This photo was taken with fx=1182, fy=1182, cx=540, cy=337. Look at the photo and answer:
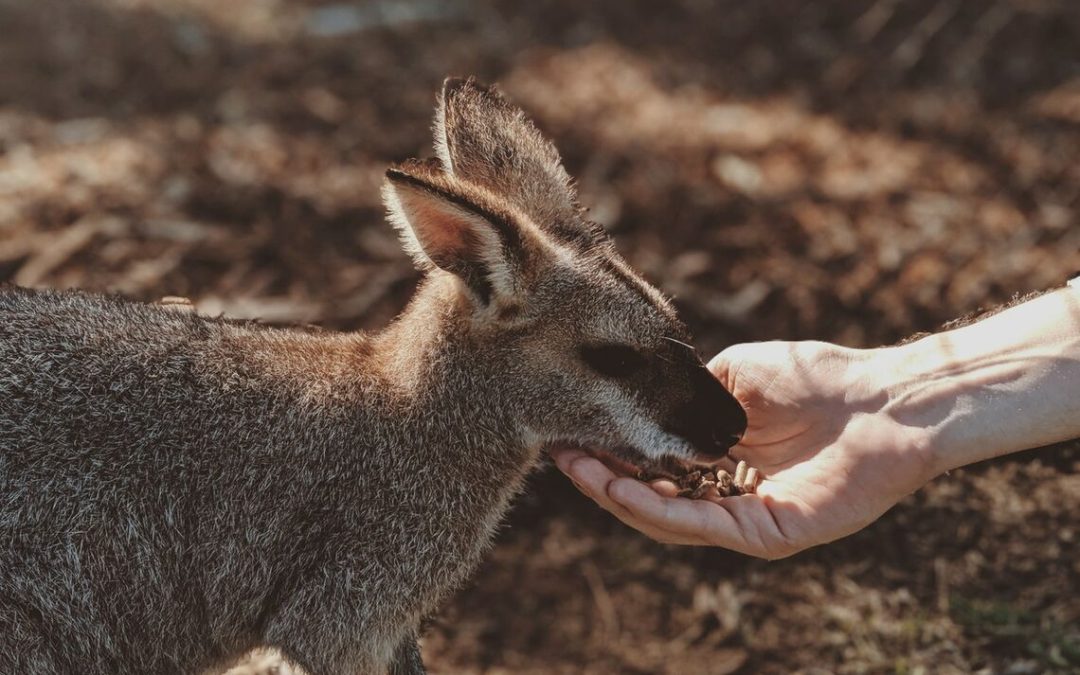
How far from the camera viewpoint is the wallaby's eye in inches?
141

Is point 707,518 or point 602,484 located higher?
point 602,484

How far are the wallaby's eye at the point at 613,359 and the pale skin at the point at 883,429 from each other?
0.30 meters

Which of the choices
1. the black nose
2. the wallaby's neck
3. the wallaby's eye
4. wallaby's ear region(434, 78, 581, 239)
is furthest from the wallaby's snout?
wallaby's ear region(434, 78, 581, 239)

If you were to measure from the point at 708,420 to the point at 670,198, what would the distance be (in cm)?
342

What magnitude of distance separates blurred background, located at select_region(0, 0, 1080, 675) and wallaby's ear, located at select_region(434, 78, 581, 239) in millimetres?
1794

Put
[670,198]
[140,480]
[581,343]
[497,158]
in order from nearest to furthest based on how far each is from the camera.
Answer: [140,480] < [581,343] < [497,158] < [670,198]

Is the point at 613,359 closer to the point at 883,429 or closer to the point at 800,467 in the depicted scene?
the point at 800,467

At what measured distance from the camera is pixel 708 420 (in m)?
3.50

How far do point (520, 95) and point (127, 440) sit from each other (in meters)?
4.99

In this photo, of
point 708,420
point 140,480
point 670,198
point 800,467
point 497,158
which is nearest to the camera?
point 140,480

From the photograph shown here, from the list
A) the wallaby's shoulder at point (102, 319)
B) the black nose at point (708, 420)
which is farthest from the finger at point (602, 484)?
the wallaby's shoulder at point (102, 319)

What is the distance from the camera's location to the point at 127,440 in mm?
3293

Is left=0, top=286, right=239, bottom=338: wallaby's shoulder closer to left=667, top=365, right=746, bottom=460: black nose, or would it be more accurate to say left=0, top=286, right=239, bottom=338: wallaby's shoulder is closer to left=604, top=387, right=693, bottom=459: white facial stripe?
left=604, top=387, right=693, bottom=459: white facial stripe

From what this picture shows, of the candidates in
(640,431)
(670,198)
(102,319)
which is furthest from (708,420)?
(670,198)
